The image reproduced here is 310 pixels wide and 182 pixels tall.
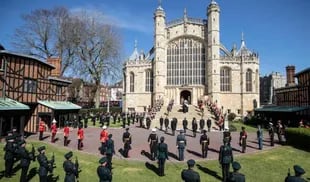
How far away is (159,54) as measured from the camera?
42.1 metres

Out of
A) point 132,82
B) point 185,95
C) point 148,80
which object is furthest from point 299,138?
point 132,82

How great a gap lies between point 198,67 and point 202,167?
3211 centimetres

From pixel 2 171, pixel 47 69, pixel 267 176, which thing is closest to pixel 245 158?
pixel 267 176

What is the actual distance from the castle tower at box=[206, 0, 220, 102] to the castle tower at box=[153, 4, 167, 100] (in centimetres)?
769

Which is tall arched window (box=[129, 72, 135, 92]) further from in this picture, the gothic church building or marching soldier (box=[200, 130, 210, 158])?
marching soldier (box=[200, 130, 210, 158])

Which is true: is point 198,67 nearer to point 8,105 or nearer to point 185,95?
point 185,95

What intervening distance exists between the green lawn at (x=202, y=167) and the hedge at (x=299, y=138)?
79 cm

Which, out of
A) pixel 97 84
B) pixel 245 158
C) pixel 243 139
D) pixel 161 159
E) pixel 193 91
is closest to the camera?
pixel 161 159

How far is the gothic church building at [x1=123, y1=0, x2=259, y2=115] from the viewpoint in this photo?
133ft

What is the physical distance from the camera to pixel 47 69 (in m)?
23.6

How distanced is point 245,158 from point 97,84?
28887 millimetres

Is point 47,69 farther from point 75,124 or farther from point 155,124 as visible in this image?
point 155,124

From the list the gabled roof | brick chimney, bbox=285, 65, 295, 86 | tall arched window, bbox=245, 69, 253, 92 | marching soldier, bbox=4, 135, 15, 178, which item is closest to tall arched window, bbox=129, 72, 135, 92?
tall arched window, bbox=245, 69, 253, 92

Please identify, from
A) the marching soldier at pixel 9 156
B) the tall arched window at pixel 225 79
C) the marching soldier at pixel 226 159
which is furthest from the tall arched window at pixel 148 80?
the marching soldier at pixel 9 156
